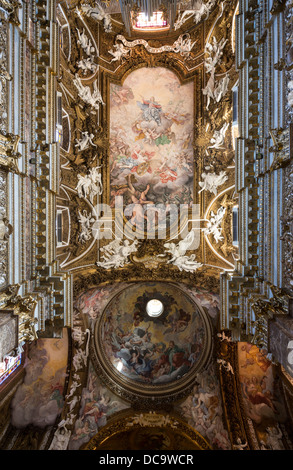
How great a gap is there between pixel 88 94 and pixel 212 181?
672 cm

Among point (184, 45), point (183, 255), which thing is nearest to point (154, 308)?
point (183, 255)

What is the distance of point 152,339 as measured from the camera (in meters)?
13.1

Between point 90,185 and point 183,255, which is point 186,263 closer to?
point 183,255

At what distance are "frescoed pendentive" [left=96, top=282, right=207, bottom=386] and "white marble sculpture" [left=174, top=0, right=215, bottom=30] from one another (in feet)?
40.2

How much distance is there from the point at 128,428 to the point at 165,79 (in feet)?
54.5

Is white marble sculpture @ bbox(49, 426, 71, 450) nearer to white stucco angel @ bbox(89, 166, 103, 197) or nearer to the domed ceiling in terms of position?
the domed ceiling

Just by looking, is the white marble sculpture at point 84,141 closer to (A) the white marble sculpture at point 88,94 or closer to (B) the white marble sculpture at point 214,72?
(A) the white marble sculpture at point 88,94

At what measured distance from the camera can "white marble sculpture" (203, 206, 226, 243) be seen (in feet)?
35.7

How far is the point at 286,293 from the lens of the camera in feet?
20.5

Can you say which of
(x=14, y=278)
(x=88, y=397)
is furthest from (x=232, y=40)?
(x=88, y=397)

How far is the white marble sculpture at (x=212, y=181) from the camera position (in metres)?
10.7

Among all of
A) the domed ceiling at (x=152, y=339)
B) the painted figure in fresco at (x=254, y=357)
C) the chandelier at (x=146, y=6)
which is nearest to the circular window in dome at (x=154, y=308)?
the domed ceiling at (x=152, y=339)

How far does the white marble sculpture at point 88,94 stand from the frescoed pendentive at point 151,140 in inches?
30.2

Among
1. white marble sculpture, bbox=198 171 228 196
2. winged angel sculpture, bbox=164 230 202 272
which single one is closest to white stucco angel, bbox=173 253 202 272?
winged angel sculpture, bbox=164 230 202 272
